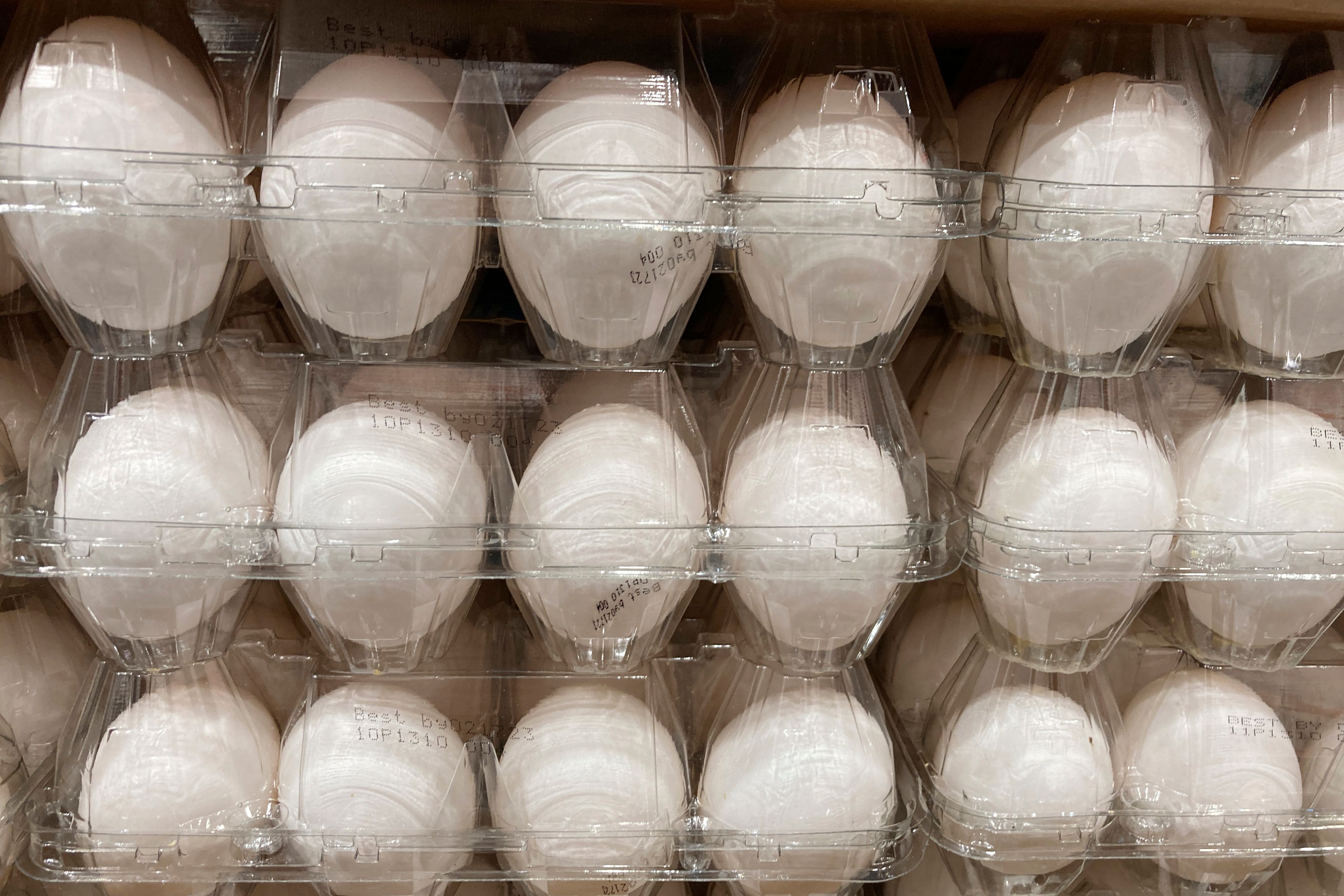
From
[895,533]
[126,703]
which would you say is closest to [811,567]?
[895,533]

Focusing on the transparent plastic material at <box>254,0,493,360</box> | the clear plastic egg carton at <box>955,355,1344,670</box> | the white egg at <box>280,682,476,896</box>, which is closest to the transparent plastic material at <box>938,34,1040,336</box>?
the clear plastic egg carton at <box>955,355,1344,670</box>

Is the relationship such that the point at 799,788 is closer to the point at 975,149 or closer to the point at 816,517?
the point at 816,517

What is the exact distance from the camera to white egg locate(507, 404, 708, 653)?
31.1 inches

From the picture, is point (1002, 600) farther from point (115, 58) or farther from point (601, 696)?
point (115, 58)

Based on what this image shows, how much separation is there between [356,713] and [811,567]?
15.7 inches

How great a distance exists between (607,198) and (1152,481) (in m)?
0.50

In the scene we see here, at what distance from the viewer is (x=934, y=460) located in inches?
39.4

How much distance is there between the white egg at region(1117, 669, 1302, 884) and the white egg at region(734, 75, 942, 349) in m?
0.47

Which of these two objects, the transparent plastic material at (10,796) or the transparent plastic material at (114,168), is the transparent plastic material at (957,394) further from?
the transparent plastic material at (10,796)

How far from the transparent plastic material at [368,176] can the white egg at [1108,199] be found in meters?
0.44

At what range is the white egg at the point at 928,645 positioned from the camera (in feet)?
3.31

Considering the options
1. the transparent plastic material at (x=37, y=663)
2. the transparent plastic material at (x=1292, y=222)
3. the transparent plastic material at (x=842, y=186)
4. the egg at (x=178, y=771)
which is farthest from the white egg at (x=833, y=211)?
the transparent plastic material at (x=37, y=663)

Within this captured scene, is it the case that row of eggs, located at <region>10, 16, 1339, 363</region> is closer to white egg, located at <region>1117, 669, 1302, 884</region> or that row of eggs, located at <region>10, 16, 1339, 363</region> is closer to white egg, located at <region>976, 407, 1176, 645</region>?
white egg, located at <region>976, 407, 1176, 645</region>

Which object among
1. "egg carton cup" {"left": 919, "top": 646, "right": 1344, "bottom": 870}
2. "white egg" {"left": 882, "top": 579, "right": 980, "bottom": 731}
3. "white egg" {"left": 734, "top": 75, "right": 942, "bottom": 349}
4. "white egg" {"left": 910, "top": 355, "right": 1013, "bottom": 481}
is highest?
"white egg" {"left": 734, "top": 75, "right": 942, "bottom": 349}
